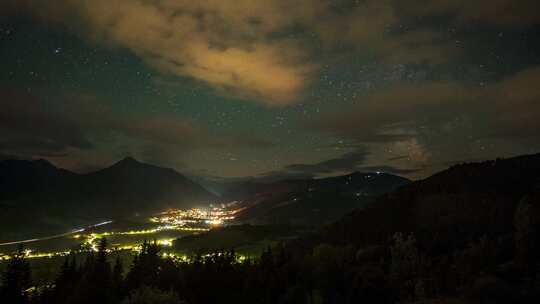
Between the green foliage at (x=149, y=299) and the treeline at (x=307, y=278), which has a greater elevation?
the green foliage at (x=149, y=299)

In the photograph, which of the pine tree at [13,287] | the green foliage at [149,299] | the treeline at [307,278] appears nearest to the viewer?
the green foliage at [149,299]

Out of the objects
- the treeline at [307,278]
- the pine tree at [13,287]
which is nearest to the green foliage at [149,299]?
the treeline at [307,278]

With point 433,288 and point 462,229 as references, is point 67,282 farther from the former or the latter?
point 462,229

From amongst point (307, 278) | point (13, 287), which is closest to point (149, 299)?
point (13, 287)

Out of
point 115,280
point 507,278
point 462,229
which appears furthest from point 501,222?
point 115,280

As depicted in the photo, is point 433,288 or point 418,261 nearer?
point 433,288

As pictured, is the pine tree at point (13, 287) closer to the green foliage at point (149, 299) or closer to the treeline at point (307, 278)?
the treeline at point (307, 278)

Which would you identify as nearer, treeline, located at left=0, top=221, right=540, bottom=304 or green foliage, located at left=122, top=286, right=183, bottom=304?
green foliage, located at left=122, top=286, right=183, bottom=304

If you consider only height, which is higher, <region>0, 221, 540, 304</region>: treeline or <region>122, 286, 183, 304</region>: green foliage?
<region>122, 286, 183, 304</region>: green foliage

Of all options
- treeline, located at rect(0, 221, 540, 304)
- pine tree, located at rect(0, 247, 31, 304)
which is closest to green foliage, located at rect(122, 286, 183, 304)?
treeline, located at rect(0, 221, 540, 304)

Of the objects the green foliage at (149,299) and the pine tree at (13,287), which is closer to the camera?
the green foliage at (149,299)

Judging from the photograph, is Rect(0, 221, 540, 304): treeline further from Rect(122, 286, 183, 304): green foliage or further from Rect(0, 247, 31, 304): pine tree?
Rect(122, 286, 183, 304): green foliage
